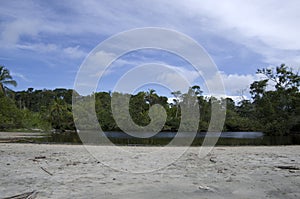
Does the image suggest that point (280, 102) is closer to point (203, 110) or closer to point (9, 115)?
point (203, 110)

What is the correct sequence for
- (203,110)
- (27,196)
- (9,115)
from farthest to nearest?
1. (203,110)
2. (9,115)
3. (27,196)

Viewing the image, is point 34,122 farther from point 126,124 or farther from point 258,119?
point 258,119

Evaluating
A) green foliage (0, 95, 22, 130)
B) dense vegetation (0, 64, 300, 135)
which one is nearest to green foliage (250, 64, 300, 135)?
dense vegetation (0, 64, 300, 135)

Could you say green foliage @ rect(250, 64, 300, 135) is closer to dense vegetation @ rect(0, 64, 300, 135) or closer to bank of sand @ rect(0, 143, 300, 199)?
dense vegetation @ rect(0, 64, 300, 135)

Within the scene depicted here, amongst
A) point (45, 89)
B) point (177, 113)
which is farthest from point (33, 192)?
point (45, 89)

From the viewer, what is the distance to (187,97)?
46.9m

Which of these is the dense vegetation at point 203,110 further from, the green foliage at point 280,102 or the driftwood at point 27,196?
the driftwood at point 27,196

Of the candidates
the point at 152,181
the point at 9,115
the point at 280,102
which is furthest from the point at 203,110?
the point at 152,181

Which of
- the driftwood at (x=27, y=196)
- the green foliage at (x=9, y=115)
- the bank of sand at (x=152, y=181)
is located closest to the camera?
the driftwood at (x=27, y=196)

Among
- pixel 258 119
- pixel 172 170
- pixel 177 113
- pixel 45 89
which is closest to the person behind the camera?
pixel 172 170

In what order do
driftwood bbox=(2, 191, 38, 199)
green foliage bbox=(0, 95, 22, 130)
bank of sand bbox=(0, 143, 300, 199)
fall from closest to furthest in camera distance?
driftwood bbox=(2, 191, 38, 199) → bank of sand bbox=(0, 143, 300, 199) → green foliage bbox=(0, 95, 22, 130)

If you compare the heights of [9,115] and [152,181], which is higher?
[9,115]

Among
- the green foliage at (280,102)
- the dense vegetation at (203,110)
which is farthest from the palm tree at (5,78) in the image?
the green foliage at (280,102)

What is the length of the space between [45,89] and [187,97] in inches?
2108
